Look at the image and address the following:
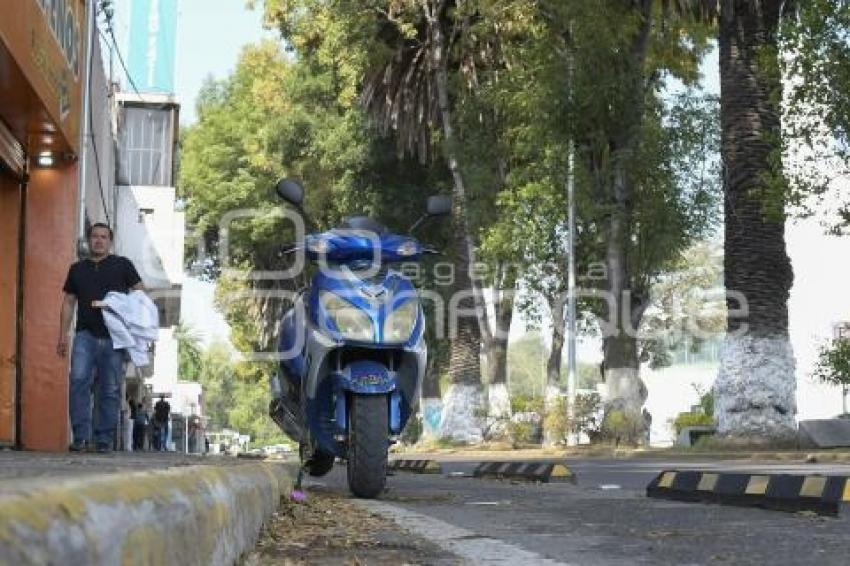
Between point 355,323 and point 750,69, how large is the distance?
14.9 metres

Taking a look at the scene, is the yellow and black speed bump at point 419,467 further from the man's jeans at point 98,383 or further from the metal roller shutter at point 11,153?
the man's jeans at point 98,383

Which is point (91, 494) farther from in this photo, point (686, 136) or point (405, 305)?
point (686, 136)

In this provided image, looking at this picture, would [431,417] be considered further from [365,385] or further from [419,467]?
[365,385]

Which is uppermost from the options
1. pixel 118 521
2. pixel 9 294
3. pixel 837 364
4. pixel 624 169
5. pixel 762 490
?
pixel 624 169

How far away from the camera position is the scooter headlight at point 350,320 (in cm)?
777

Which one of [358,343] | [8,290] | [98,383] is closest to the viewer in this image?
[358,343]

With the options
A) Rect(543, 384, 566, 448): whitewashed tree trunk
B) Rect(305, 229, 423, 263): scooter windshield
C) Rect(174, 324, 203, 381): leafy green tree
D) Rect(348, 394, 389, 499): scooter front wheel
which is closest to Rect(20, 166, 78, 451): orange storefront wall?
Rect(305, 229, 423, 263): scooter windshield

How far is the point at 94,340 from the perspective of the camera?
933cm

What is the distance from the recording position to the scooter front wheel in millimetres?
7559

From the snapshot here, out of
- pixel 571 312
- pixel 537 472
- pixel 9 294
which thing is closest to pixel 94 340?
pixel 9 294

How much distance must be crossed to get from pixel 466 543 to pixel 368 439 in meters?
2.58

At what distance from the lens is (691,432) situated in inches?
1153

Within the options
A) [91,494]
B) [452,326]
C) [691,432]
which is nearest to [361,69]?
[452,326]

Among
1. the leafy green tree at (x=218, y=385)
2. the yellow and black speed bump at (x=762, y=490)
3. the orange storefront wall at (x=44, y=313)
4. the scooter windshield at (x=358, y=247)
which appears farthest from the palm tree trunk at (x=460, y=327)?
the leafy green tree at (x=218, y=385)
